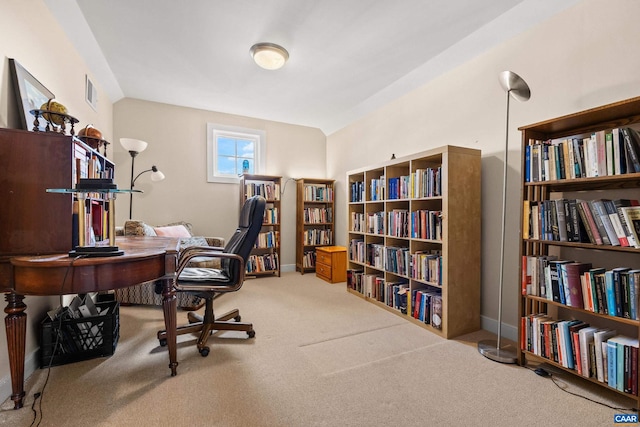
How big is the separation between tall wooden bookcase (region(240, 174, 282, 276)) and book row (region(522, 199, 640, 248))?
10.7 feet

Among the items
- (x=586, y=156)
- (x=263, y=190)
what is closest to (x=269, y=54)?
(x=263, y=190)

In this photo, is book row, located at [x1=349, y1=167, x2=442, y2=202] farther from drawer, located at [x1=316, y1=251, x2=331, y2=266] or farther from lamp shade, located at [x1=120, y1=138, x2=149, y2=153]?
lamp shade, located at [x1=120, y1=138, x2=149, y2=153]

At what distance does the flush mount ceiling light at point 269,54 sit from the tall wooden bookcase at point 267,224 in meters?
1.88

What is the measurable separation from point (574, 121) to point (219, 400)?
2578 millimetres

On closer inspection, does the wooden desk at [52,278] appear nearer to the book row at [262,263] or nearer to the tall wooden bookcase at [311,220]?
the book row at [262,263]

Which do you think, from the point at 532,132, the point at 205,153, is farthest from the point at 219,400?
the point at 205,153

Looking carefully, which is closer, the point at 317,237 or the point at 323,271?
the point at 323,271

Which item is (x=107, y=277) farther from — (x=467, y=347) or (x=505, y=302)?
(x=505, y=302)

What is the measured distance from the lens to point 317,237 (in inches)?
181

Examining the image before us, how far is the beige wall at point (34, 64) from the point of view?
149 centimetres

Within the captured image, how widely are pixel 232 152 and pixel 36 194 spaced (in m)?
3.26

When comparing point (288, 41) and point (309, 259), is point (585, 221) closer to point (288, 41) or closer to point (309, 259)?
point (288, 41)

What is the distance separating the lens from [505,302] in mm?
2271

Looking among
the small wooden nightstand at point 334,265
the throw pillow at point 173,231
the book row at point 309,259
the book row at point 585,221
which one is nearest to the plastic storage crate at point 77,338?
the throw pillow at point 173,231
